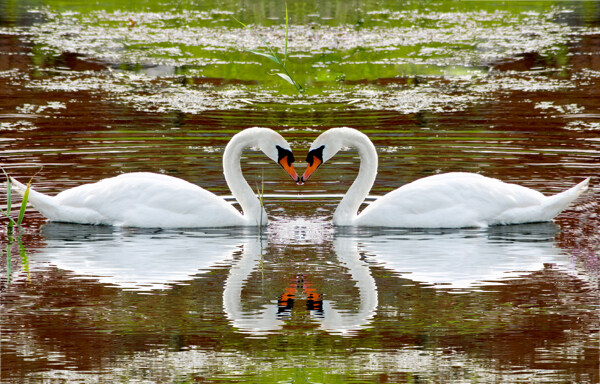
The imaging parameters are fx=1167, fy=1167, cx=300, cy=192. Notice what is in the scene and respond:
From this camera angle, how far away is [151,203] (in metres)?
10.6

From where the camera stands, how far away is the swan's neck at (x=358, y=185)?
10.7 metres

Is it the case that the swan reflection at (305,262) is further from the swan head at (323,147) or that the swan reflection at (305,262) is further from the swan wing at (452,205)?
the swan head at (323,147)

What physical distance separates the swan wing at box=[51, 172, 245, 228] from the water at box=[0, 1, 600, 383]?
0.17 metres

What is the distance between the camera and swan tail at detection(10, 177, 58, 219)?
419 inches

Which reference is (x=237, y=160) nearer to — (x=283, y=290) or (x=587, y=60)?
(x=283, y=290)

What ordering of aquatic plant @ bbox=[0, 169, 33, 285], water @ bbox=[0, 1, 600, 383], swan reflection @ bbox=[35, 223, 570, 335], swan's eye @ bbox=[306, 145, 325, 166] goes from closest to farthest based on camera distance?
water @ bbox=[0, 1, 600, 383] → swan reflection @ bbox=[35, 223, 570, 335] → aquatic plant @ bbox=[0, 169, 33, 285] → swan's eye @ bbox=[306, 145, 325, 166]

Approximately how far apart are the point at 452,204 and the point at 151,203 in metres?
2.73

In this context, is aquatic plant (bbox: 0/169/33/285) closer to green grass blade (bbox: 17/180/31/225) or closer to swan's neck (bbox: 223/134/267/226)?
green grass blade (bbox: 17/180/31/225)

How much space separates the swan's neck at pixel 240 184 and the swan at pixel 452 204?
0.51 metres

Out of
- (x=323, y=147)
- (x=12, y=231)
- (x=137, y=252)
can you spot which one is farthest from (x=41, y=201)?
(x=323, y=147)

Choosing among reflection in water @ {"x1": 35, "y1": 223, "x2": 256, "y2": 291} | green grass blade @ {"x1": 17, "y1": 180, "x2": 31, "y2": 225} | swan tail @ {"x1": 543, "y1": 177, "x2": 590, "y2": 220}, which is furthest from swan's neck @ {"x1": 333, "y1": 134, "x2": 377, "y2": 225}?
green grass blade @ {"x1": 17, "y1": 180, "x2": 31, "y2": 225}

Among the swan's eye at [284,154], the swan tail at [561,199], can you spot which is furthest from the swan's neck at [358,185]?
the swan tail at [561,199]

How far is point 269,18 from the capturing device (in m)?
25.5

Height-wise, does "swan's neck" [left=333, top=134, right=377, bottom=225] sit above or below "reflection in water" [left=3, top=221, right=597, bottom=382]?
above
